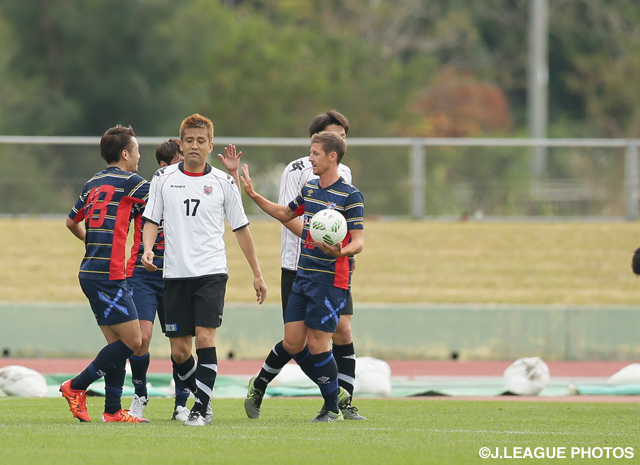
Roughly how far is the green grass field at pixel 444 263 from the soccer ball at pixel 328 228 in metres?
8.32

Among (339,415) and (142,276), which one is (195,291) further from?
(339,415)

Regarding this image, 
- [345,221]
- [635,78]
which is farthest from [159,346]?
[635,78]

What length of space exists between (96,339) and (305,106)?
20.6m

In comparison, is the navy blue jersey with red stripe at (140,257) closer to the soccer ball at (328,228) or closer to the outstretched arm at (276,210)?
the outstretched arm at (276,210)

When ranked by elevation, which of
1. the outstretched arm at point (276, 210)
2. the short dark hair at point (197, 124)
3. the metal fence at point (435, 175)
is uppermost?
the metal fence at point (435, 175)

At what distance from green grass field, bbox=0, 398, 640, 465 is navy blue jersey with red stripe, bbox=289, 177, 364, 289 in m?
1.06

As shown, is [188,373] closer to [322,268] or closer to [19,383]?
[322,268]

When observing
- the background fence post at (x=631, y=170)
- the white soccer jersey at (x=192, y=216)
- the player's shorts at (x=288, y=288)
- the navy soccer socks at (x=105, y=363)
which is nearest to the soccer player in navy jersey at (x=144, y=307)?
the navy soccer socks at (x=105, y=363)

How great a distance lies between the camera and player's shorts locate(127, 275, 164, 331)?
26.2 ft

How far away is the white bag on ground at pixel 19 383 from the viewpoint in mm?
9875

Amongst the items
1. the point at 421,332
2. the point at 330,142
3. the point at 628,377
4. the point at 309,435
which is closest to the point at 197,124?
the point at 330,142

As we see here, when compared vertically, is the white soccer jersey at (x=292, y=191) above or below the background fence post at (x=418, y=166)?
below

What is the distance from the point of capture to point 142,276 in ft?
26.4

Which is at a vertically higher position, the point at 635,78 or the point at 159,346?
the point at 635,78
